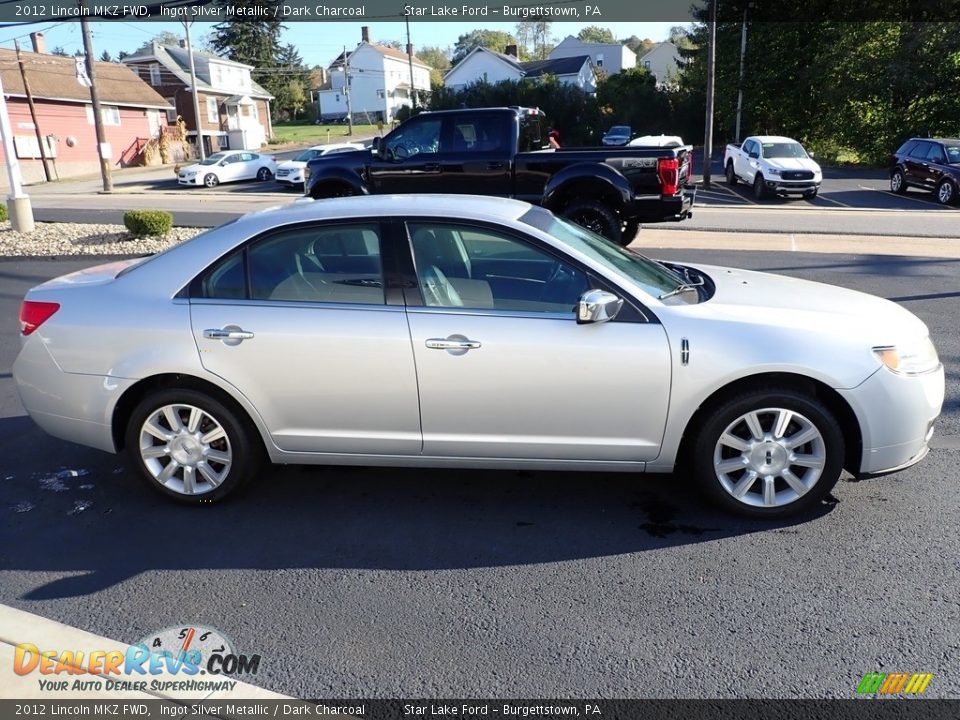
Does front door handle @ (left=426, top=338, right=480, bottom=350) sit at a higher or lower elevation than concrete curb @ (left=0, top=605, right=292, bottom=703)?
higher

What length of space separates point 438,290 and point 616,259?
1033 mm

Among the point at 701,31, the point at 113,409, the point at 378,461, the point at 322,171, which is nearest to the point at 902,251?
the point at 322,171

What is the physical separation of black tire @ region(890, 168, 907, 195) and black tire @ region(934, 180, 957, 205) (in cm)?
220

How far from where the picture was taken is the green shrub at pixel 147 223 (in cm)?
1397

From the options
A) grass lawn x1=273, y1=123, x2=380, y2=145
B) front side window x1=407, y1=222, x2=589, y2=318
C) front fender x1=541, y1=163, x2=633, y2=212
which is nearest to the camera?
front side window x1=407, y1=222, x2=589, y2=318

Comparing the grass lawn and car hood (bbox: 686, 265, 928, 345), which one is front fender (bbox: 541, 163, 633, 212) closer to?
car hood (bbox: 686, 265, 928, 345)

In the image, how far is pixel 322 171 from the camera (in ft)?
40.8

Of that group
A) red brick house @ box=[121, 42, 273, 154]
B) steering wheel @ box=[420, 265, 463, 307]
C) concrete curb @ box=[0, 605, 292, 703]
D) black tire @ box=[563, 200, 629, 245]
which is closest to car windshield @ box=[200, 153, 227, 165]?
red brick house @ box=[121, 42, 273, 154]

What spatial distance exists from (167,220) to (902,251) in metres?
12.5

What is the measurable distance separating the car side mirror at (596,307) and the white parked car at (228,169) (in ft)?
111

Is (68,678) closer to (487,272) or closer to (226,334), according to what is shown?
(226,334)

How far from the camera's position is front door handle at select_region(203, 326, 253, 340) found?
3.95 meters

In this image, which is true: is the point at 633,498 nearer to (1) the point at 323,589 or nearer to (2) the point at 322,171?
(1) the point at 323,589

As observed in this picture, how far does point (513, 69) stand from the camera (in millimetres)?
67500
